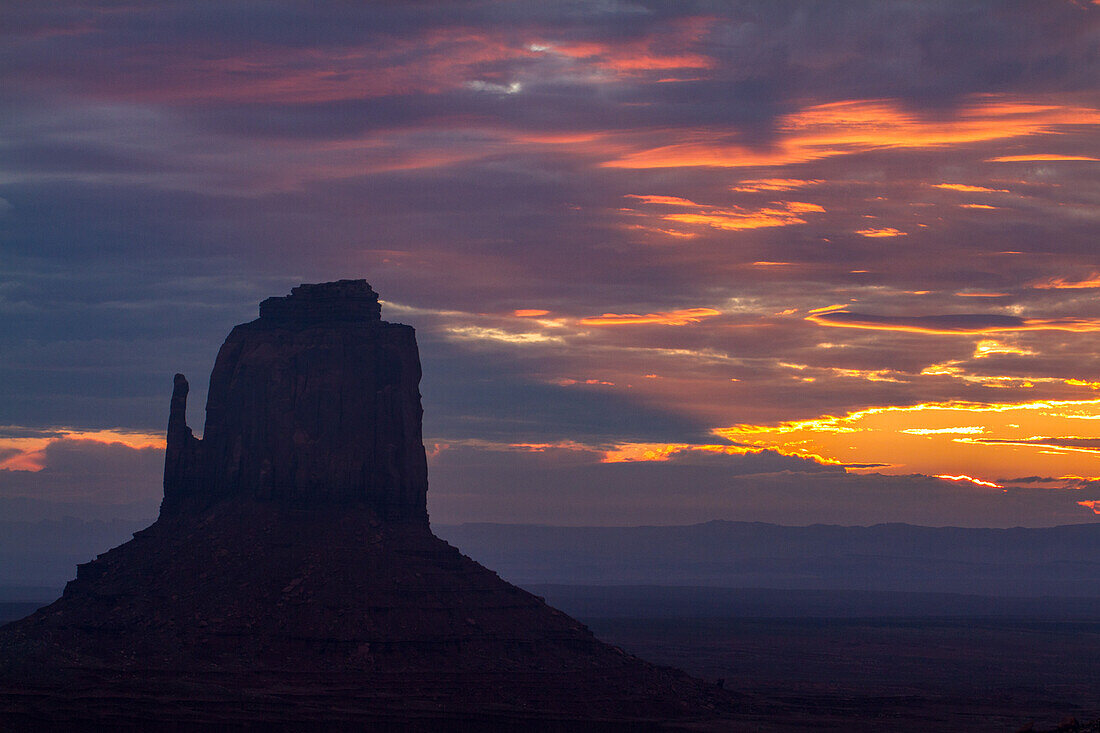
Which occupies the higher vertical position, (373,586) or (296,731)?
(373,586)

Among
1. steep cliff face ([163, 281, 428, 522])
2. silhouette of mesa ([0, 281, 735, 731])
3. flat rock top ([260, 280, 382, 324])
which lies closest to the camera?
silhouette of mesa ([0, 281, 735, 731])

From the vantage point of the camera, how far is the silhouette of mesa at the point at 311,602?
116 m

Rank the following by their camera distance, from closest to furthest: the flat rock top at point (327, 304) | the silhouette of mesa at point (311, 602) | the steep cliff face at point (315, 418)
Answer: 1. the silhouette of mesa at point (311, 602)
2. the steep cliff face at point (315, 418)
3. the flat rock top at point (327, 304)

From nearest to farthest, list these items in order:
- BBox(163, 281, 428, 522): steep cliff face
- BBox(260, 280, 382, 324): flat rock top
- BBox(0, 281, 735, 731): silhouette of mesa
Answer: BBox(0, 281, 735, 731): silhouette of mesa, BBox(163, 281, 428, 522): steep cliff face, BBox(260, 280, 382, 324): flat rock top

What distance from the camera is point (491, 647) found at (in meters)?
126

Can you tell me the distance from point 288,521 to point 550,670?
28.3m

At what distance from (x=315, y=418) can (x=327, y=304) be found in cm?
1133

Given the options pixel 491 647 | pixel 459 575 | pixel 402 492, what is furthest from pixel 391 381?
pixel 491 647

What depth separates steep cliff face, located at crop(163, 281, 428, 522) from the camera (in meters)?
140

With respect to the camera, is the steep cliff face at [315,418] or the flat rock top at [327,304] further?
the flat rock top at [327,304]

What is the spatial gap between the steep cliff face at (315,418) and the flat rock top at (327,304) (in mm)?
98

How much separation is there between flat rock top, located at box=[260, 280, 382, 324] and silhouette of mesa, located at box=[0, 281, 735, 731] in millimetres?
195

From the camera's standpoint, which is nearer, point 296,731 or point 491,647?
point 296,731

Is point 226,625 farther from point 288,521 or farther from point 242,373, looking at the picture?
point 242,373
